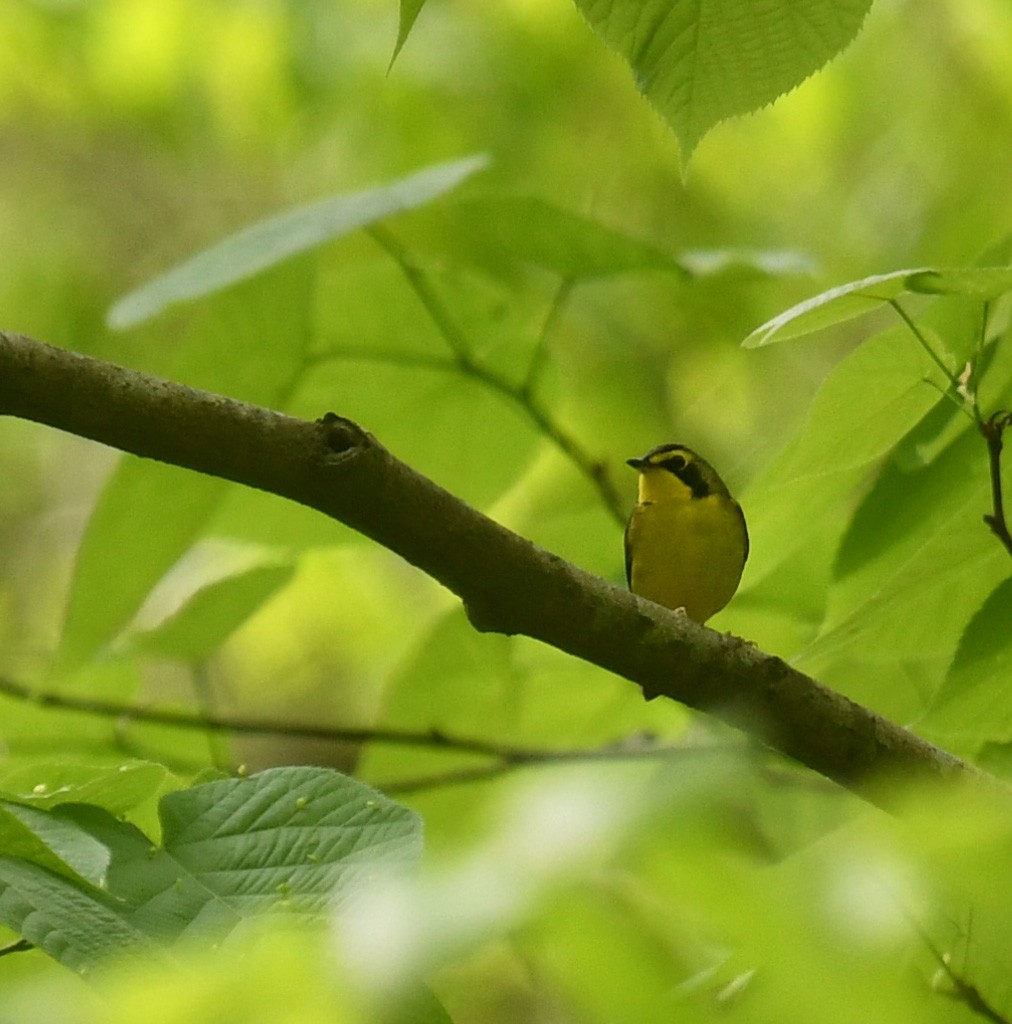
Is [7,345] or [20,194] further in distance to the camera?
[20,194]

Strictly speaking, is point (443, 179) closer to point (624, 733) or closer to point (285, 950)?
point (624, 733)

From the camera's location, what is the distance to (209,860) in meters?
0.88

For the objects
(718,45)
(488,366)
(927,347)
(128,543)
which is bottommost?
(128,543)

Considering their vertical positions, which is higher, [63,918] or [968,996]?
[63,918]

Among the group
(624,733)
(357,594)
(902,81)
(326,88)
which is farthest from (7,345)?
(902,81)

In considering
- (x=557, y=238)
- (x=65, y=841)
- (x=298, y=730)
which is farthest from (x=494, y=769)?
(x=65, y=841)

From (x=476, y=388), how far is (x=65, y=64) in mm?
3049

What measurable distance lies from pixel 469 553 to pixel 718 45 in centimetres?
39

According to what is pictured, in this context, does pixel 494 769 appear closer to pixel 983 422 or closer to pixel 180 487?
pixel 180 487

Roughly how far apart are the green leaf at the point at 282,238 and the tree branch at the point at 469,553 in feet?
1.95

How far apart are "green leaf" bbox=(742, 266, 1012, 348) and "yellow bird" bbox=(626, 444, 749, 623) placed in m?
1.54

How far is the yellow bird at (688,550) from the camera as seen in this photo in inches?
99.3

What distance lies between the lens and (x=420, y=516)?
1.01 metres

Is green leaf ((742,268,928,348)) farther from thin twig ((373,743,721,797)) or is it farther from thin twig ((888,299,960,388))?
thin twig ((373,743,721,797))
